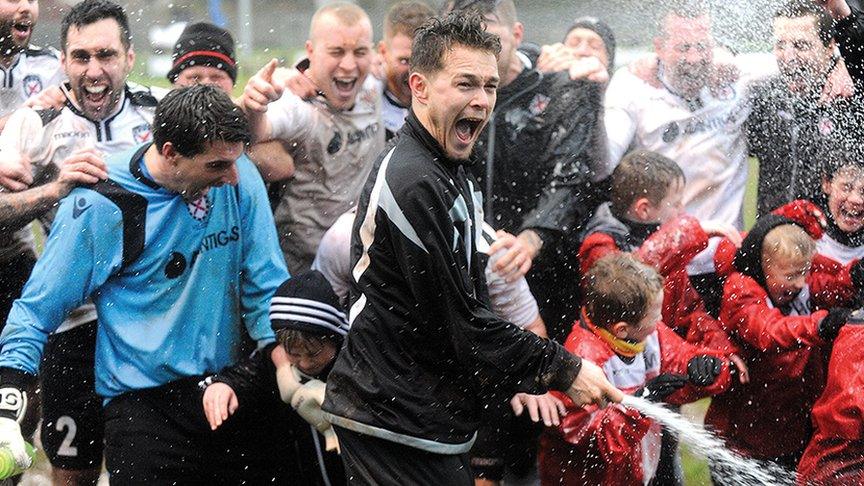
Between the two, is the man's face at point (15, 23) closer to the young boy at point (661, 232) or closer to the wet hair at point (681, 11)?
the young boy at point (661, 232)

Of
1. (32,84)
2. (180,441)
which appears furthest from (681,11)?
(180,441)

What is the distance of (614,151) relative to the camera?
589cm

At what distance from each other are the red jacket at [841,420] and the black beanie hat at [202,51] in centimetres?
273

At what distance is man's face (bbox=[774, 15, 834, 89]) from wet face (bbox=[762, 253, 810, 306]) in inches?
38.4

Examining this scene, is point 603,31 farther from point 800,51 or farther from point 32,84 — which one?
point 32,84

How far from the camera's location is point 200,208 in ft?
15.9

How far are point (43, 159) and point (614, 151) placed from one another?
7.95ft

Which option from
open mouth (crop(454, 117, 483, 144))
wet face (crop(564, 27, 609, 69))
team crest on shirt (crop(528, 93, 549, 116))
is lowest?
team crest on shirt (crop(528, 93, 549, 116))

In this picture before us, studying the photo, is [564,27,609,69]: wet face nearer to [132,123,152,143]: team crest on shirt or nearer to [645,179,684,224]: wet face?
[645,179,684,224]: wet face

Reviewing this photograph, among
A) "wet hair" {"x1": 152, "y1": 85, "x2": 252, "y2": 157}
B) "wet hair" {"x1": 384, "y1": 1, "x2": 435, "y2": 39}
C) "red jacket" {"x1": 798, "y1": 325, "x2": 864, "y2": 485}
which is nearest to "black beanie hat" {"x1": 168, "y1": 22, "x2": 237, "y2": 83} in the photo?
"wet hair" {"x1": 384, "y1": 1, "x2": 435, "y2": 39}

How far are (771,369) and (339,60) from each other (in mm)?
2174

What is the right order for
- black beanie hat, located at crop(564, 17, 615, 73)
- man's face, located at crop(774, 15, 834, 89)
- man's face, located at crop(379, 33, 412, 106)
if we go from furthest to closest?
black beanie hat, located at crop(564, 17, 615, 73) → man's face, located at crop(774, 15, 834, 89) → man's face, located at crop(379, 33, 412, 106)

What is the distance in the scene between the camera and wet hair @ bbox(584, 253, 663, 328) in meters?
4.96

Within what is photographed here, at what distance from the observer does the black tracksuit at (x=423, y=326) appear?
158 inches
